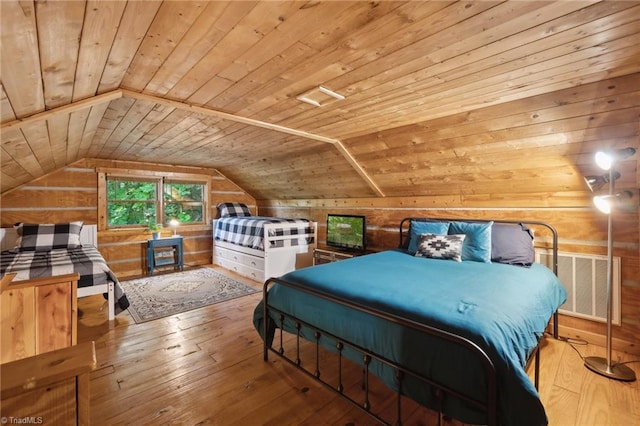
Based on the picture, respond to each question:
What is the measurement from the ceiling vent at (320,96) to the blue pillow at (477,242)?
1823mm

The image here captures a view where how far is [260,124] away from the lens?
287 cm

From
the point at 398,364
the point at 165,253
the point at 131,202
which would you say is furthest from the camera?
the point at 165,253

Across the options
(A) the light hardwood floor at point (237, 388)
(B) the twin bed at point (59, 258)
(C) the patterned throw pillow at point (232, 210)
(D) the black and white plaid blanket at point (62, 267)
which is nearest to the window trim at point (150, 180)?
(C) the patterned throw pillow at point (232, 210)

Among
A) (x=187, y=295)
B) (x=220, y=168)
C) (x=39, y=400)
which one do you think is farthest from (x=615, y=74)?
(x=220, y=168)

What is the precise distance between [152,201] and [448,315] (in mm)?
5215

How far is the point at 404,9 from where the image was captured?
124 centimetres

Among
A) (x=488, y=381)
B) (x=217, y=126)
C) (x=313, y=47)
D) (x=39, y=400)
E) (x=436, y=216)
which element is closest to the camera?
(x=39, y=400)

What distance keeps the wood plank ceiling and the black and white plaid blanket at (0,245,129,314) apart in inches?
34.8

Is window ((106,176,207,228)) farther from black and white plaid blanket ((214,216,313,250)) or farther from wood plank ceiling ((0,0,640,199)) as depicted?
wood plank ceiling ((0,0,640,199))

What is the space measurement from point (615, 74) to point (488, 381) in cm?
199

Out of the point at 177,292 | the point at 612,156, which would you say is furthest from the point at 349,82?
the point at 177,292

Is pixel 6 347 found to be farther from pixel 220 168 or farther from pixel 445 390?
pixel 220 168

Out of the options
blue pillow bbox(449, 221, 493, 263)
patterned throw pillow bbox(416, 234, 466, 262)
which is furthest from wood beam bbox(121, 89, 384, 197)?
blue pillow bbox(449, 221, 493, 263)

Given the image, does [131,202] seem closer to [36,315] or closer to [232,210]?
[232,210]
